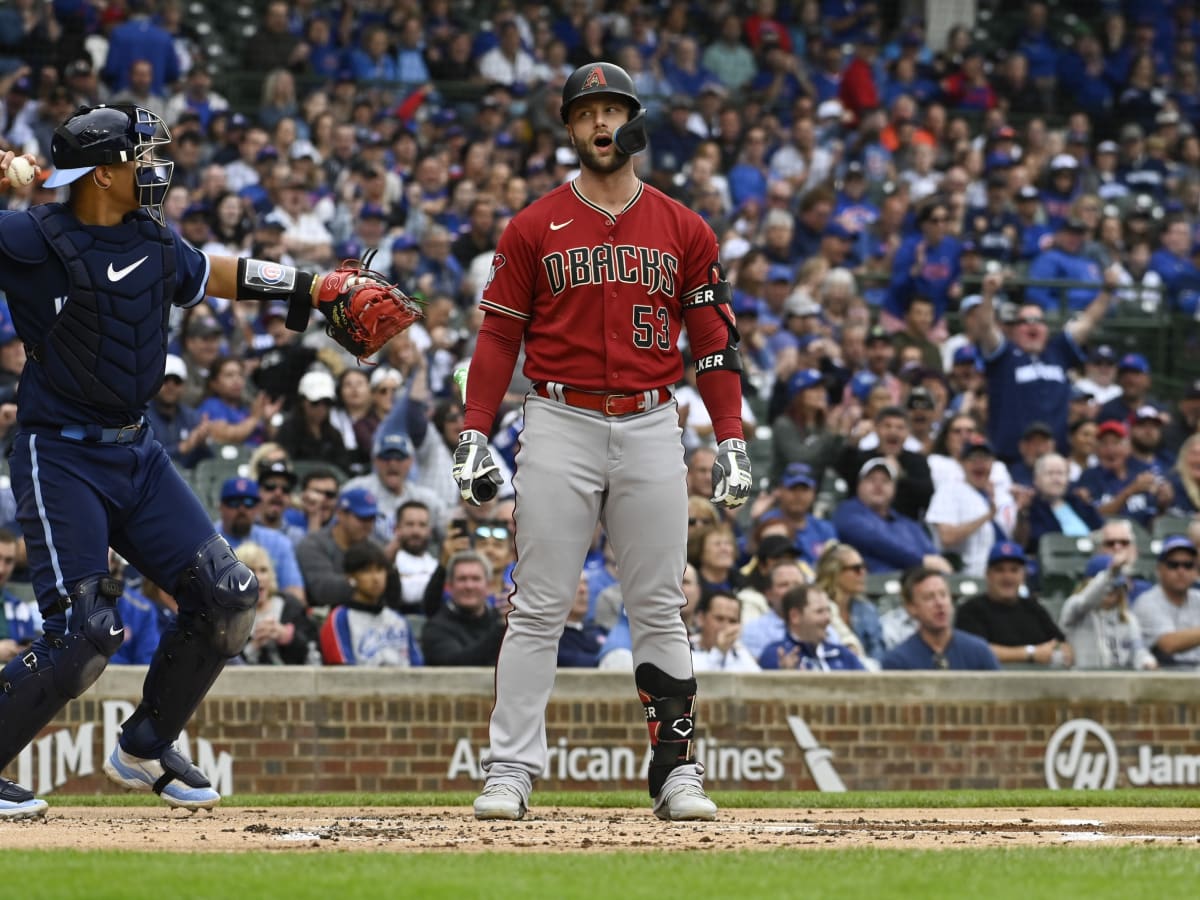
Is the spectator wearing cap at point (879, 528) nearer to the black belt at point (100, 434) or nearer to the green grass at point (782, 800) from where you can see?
the green grass at point (782, 800)

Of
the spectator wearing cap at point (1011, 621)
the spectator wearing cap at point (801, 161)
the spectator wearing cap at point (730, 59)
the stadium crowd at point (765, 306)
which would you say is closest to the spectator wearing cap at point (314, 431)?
the stadium crowd at point (765, 306)

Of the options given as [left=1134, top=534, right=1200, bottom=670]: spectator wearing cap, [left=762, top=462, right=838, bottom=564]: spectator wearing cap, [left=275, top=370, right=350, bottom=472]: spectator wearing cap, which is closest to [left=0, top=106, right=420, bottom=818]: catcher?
[left=275, top=370, right=350, bottom=472]: spectator wearing cap

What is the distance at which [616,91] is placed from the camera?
6.10 m

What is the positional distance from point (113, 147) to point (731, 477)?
2143 millimetres

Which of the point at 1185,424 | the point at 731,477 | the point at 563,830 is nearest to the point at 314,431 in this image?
the point at 731,477

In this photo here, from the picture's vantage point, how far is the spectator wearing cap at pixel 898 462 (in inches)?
484

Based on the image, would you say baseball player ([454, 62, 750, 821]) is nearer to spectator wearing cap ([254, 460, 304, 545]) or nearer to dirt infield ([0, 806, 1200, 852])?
dirt infield ([0, 806, 1200, 852])

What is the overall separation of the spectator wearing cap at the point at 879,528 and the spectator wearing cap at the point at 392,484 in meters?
2.43

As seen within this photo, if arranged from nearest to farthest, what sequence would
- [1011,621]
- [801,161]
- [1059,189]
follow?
[1011,621]
[801,161]
[1059,189]

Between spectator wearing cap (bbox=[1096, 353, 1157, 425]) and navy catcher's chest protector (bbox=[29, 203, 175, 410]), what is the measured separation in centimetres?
966

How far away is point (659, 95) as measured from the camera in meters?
18.8

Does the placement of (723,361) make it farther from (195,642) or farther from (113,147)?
(113,147)

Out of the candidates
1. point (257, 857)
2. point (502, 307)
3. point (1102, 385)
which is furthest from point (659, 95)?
point (257, 857)

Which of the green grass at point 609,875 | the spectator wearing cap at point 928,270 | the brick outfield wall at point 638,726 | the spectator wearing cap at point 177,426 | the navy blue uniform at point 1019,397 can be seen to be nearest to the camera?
the green grass at point 609,875
